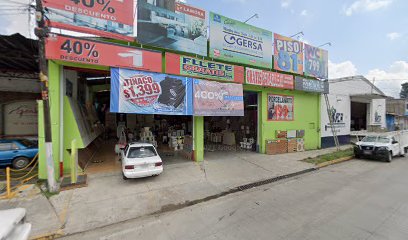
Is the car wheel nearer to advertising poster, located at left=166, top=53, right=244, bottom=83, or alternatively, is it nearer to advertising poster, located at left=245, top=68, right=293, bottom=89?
advertising poster, located at left=166, top=53, right=244, bottom=83

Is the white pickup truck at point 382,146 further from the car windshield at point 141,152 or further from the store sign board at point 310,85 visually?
the car windshield at point 141,152

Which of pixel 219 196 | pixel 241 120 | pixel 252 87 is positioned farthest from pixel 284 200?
pixel 241 120

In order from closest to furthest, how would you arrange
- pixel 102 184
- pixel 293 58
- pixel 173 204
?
pixel 173 204, pixel 102 184, pixel 293 58

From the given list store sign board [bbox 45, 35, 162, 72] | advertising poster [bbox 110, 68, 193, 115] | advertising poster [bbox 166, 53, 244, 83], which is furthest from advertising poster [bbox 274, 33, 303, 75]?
store sign board [bbox 45, 35, 162, 72]

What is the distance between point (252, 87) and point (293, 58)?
4.72m

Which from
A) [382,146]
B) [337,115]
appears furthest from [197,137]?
[337,115]

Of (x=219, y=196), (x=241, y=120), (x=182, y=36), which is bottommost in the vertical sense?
(x=219, y=196)

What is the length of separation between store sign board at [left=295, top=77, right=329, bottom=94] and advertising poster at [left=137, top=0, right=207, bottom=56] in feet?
26.3

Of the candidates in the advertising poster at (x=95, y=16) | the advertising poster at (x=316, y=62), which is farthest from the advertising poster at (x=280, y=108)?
the advertising poster at (x=95, y=16)

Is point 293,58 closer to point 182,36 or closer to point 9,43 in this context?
point 182,36

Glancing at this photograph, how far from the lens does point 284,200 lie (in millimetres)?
6340

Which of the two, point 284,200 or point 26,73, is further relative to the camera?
point 26,73

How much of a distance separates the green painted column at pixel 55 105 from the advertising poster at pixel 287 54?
12.8m

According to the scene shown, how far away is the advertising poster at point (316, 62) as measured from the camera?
1558 cm
